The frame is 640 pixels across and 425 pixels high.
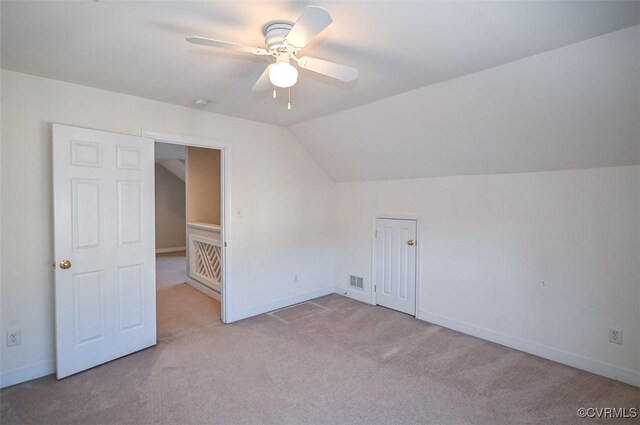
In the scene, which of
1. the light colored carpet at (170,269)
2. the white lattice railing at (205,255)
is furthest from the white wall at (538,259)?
the light colored carpet at (170,269)

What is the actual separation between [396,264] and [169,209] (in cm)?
700

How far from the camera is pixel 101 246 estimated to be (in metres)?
2.81

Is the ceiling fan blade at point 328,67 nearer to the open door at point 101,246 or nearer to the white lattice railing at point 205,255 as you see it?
the open door at point 101,246

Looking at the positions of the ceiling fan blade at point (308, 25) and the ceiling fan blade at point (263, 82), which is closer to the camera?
the ceiling fan blade at point (308, 25)

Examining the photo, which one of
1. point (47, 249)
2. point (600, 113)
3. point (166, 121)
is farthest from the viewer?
point (166, 121)

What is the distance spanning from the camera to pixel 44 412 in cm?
218

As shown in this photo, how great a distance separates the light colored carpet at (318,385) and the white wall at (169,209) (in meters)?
5.99

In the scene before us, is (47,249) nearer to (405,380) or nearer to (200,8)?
(200,8)

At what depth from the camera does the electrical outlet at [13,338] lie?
98.4 inches

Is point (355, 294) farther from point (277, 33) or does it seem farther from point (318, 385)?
point (277, 33)

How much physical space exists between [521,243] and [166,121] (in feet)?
12.0

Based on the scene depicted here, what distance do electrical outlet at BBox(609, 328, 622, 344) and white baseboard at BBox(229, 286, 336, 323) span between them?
3152 mm

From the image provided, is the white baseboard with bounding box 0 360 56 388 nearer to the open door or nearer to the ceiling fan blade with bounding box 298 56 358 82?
the open door

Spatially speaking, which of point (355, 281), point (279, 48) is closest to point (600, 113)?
point (279, 48)
